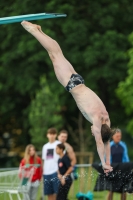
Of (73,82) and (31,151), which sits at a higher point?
(73,82)

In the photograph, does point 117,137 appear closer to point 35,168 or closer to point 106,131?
point 35,168

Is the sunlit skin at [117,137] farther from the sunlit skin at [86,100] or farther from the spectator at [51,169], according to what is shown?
the sunlit skin at [86,100]

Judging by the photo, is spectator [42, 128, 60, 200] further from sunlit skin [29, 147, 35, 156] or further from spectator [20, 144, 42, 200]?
sunlit skin [29, 147, 35, 156]

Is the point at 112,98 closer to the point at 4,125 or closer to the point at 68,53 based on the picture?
the point at 68,53

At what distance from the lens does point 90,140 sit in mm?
32531

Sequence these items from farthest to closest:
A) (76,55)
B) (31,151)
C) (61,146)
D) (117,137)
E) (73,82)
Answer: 1. (76,55)
2. (117,137)
3. (31,151)
4. (61,146)
5. (73,82)

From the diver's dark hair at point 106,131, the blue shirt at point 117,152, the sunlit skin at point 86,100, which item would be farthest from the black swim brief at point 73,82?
the blue shirt at point 117,152

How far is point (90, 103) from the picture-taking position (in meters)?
11.1

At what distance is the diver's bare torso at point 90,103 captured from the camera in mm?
11141

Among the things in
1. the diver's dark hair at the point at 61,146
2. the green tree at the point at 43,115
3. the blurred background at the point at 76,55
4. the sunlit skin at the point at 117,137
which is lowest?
the diver's dark hair at the point at 61,146

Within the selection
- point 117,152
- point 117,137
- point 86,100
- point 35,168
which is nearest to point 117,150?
point 117,152

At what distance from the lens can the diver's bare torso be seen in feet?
36.6

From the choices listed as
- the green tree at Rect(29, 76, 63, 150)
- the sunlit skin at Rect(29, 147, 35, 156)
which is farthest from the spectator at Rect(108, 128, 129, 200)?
the green tree at Rect(29, 76, 63, 150)

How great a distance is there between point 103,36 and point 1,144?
11836mm
